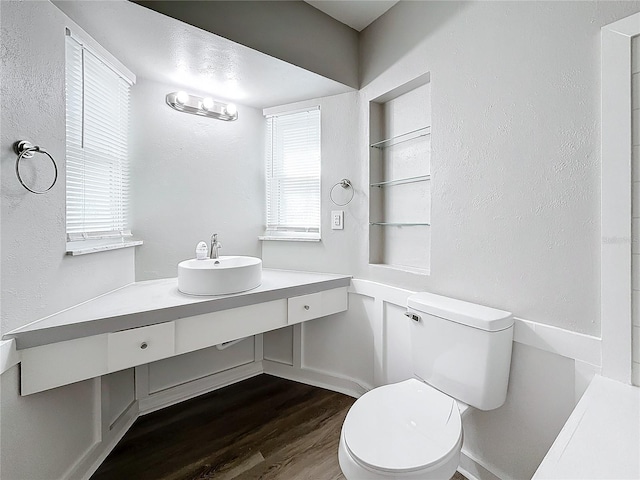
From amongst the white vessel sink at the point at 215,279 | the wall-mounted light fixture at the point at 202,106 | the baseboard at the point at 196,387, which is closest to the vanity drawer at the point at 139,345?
the white vessel sink at the point at 215,279

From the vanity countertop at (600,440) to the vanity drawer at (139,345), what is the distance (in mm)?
1357

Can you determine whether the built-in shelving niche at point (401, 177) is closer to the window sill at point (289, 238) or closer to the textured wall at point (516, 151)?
the textured wall at point (516, 151)

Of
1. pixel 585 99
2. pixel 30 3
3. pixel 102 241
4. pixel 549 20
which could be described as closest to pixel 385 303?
pixel 585 99

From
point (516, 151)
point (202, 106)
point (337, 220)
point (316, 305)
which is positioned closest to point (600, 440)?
point (516, 151)

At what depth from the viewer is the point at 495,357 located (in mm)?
1214

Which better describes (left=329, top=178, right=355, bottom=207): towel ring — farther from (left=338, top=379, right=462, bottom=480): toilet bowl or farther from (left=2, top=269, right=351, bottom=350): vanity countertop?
(left=338, top=379, right=462, bottom=480): toilet bowl

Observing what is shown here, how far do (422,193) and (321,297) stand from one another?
2.83 feet

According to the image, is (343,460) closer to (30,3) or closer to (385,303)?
(385,303)

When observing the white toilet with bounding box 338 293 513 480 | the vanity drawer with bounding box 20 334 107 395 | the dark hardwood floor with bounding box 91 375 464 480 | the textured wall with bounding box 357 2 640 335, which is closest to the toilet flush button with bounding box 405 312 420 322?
the white toilet with bounding box 338 293 513 480

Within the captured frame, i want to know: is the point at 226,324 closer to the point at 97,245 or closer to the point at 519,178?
the point at 97,245

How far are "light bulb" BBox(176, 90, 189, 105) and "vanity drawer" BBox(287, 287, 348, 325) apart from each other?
4.48ft

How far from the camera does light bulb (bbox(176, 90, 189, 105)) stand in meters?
1.91

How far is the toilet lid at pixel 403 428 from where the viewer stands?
3.18 feet

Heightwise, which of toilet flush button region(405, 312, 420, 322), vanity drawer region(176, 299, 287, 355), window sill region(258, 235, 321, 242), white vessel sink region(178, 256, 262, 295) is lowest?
vanity drawer region(176, 299, 287, 355)
